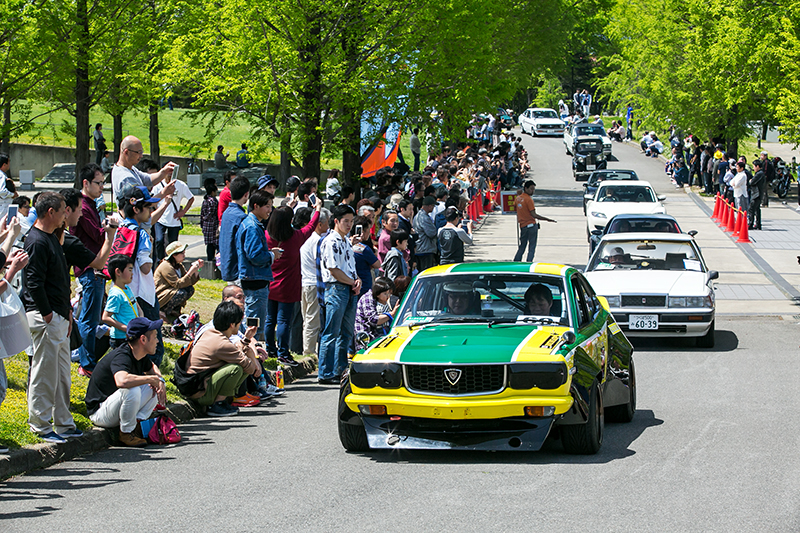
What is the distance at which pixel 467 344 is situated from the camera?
7.92 m

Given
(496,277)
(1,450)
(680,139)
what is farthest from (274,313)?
(680,139)

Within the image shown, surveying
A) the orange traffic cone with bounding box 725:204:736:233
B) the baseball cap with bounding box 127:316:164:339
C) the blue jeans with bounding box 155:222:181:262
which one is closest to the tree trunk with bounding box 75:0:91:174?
the blue jeans with bounding box 155:222:181:262

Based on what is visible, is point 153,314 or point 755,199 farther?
point 755,199

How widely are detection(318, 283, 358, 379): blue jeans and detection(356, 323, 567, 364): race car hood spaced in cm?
326

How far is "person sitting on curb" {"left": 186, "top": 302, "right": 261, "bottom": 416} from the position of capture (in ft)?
33.0

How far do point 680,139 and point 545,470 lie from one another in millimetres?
52489

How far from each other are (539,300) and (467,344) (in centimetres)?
128

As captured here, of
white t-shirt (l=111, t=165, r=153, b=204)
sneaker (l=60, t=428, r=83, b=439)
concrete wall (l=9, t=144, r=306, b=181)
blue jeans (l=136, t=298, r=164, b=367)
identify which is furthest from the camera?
concrete wall (l=9, t=144, r=306, b=181)

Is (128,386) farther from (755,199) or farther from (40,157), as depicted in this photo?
(40,157)

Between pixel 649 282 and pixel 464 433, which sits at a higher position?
pixel 649 282

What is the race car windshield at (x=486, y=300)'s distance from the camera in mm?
8906

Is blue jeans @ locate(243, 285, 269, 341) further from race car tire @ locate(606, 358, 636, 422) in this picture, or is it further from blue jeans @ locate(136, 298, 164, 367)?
race car tire @ locate(606, 358, 636, 422)

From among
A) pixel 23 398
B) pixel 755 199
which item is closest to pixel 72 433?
pixel 23 398

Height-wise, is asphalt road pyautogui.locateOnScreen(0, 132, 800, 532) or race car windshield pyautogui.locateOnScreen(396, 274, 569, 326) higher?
race car windshield pyautogui.locateOnScreen(396, 274, 569, 326)
